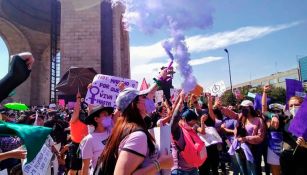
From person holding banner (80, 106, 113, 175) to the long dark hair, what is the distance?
1454mm

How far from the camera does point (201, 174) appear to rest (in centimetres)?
695

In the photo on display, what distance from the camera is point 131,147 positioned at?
226cm

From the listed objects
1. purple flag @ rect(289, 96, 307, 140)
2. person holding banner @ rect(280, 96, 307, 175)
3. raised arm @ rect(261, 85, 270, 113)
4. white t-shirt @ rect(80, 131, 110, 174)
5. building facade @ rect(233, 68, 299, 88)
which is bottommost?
person holding banner @ rect(280, 96, 307, 175)

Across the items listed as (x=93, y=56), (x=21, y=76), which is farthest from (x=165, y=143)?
(x=93, y=56)

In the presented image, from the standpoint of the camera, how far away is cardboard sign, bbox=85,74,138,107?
229 inches

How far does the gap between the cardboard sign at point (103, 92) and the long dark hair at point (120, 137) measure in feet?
10.6

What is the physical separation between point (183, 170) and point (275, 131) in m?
2.78

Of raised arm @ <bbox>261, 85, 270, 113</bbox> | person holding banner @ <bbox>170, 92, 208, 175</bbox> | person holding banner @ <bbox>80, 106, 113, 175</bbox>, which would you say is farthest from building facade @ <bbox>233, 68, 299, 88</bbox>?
person holding banner @ <bbox>80, 106, 113, 175</bbox>

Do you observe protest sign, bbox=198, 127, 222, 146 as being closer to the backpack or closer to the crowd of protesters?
the crowd of protesters

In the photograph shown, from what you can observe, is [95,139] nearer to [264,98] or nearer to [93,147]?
[93,147]

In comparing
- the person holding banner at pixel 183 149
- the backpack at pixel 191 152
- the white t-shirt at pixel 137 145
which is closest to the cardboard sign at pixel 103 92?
the person holding banner at pixel 183 149

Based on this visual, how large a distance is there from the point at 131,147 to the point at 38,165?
864 mm

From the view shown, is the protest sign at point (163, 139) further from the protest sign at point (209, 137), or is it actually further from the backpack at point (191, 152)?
the protest sign at point (209, 137)

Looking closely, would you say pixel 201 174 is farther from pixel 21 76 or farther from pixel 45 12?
pixel 45 12
